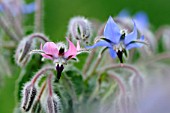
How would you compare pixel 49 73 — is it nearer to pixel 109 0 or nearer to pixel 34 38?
pixel 34 38

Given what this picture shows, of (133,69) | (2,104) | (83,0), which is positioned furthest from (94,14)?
(133,69)

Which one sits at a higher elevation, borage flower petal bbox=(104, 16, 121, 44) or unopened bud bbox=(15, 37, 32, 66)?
unopened bud bbox=(15, 37, 32, 66)

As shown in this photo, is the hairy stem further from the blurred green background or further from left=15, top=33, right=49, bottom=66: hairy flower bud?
the blurred green background

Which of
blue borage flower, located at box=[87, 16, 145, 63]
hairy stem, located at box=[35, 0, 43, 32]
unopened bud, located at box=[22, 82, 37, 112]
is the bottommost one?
unopened bud, located at box=[22, 82, 37, 112]

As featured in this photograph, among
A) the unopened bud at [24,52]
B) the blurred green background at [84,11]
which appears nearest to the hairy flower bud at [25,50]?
the unopened bud at [24,52]

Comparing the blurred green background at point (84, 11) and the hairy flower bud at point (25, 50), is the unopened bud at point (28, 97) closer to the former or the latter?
the hairy flower bud at point (25, 50)

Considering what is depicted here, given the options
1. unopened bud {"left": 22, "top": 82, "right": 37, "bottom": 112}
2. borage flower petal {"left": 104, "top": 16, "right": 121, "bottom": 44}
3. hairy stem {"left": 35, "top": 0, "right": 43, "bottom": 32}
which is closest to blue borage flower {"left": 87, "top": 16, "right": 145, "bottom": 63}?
borage flower petal {"left": 104, "top": 16, "right": 121, "bottom": 44}
